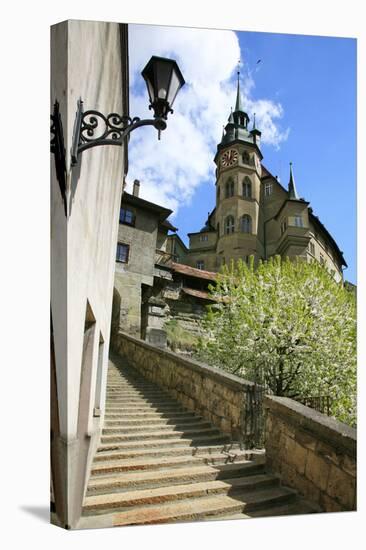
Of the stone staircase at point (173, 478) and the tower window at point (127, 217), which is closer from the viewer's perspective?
the stone staircase at point (173, 478)

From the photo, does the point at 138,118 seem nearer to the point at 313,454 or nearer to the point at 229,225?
the point at 313,454

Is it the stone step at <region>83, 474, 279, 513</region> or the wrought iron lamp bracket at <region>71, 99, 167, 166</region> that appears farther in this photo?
the stone step at <region>83, 474, 279, 513</region>

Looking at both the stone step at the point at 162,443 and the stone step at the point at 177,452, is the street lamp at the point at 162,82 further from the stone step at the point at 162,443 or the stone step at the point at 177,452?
the stone step at the point at 162,443

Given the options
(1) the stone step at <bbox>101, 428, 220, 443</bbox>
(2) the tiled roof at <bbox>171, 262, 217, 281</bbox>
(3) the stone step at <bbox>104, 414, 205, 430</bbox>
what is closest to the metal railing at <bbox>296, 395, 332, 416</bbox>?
(3) the stone step at <bbox>104, 414, 205, 430</bbox>

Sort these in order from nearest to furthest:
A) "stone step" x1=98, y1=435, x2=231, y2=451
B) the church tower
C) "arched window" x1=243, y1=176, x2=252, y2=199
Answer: "stone step" x1=98, y1=435, x2=231, y2=451
the church tower
"arched window" x1=243, y1=176, x2=252, y2=199

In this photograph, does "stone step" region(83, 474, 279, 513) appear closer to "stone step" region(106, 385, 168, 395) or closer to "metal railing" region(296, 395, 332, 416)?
"stone step" region(106, 385, 168, 395)

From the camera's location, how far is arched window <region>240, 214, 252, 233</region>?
84.1 feet

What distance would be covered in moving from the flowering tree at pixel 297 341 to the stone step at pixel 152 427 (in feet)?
9.60

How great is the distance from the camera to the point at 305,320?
27.3 feet

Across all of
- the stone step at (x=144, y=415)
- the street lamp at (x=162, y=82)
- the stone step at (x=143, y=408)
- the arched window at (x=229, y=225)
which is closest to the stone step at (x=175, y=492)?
the stone step at (x=144, y=415)

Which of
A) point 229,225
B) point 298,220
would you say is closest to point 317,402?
point 298,220

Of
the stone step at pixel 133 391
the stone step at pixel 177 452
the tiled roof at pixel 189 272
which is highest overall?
the tiled roof at pixel 189 272

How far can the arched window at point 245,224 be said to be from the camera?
2564 cm

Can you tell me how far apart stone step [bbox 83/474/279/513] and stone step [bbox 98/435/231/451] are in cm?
91
